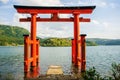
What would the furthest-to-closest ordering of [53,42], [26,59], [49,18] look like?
[53,42] < [49,18] < [26,59]

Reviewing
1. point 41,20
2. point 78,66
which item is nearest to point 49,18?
point 41,20

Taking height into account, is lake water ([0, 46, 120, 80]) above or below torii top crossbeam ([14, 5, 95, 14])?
below

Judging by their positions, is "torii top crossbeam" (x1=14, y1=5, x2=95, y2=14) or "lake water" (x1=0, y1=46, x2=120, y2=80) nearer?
"lake water" (x1=0, y1=46, x2=120, y2=80)

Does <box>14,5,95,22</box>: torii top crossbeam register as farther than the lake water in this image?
Yes

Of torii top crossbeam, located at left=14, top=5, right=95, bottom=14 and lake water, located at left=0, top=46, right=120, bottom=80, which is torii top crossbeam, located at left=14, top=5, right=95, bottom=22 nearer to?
torii top crossbeam, located at left=14, top=5, right=95, bottom=14

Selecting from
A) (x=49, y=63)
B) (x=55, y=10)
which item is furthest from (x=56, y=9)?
(x=49, y=63)

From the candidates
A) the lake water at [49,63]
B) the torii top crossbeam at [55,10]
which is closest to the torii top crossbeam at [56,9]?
the torii top crossbeam at [55,10]

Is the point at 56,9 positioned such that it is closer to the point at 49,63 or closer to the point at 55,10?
the point at 55,10

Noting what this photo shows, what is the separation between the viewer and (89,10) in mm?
19109

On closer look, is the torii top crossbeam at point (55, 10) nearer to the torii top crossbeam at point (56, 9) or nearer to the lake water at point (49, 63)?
the torii top crossbeam at point (56, 9)

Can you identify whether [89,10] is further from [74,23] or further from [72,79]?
[72,79]

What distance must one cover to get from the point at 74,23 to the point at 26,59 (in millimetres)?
6024

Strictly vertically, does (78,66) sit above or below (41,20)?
below

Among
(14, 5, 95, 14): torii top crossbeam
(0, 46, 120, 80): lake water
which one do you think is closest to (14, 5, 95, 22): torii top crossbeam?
(14, 5, 95, 14): torii top crossbeam
